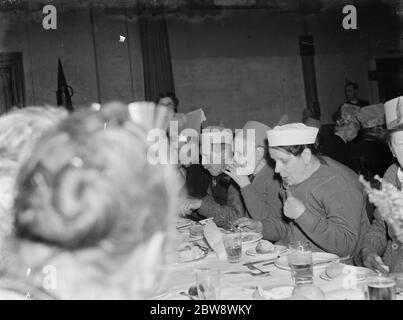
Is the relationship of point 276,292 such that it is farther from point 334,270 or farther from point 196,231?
point 196,231

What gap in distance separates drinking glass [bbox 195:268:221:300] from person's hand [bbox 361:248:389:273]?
639 millimetres

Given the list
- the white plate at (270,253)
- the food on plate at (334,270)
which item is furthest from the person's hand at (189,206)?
the food on plate at (334,270)

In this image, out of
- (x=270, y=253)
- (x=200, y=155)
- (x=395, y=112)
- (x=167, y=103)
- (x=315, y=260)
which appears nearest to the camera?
(x=315, y=260)

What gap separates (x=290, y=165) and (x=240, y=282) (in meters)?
0.80

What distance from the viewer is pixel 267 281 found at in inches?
65.8

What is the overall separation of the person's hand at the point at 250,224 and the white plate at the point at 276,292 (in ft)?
3.16

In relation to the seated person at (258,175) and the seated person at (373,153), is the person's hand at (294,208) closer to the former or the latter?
the seated person at (258,175)

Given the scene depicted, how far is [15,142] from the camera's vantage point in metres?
0.97

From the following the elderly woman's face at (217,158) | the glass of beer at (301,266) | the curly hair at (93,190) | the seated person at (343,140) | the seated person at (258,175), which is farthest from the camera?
the seated person at (343,140)

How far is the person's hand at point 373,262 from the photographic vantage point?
5.82ft

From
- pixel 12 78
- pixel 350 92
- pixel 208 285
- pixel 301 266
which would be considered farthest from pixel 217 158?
pixel 350 92

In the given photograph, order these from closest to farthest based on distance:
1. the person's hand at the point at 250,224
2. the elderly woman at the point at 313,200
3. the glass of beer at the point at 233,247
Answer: the glass of beer at the point at 233,247
the elderly woman at the point at 313,200
the person's hand at the point at 250,224

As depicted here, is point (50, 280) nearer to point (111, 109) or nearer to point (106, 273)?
point (106, 273)

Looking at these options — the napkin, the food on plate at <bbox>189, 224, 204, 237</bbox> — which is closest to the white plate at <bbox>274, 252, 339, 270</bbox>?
the napkin
